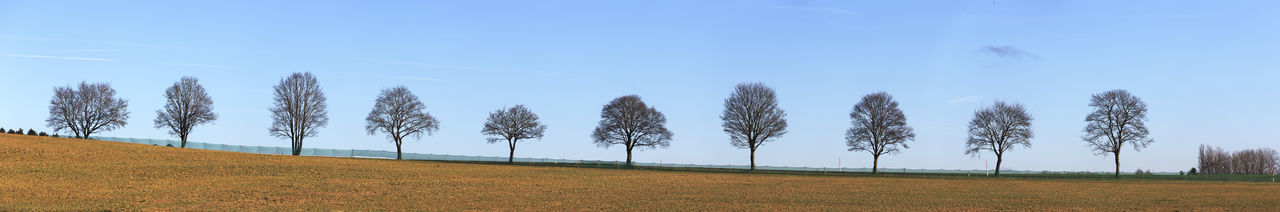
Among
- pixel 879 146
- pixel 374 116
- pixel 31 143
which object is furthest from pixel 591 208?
pixel 374 116

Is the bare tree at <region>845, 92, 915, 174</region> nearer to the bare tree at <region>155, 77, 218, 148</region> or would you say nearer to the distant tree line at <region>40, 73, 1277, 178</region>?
the distant tree line at <region>40, 73, 1277, 178</region>

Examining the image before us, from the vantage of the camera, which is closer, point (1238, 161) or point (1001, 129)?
point (1001, 129)

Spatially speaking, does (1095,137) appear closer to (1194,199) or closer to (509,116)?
(1194,199)

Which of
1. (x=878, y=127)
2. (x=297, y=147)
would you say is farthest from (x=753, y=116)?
(x=297, y=147)

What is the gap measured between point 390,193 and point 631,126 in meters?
56.6

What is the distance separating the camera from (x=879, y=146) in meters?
83.7

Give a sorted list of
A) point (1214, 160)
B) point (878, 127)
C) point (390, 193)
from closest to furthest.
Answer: point (390, 193), point (878, 127), point (1214, 160)

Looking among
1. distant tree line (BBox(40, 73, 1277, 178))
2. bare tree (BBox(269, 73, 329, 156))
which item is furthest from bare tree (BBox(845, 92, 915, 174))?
bare tree (BBox(269, 73, 329, 156))

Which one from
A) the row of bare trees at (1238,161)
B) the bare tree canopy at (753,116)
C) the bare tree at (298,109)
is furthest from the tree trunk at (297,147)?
the row of bare trees at (1238,161)

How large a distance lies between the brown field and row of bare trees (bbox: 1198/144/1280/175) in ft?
395

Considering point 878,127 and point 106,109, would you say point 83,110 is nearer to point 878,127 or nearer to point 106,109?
point 106,109

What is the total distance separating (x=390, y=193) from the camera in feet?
118

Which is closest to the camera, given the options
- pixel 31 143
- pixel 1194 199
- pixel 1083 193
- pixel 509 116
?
pixel 1194 199

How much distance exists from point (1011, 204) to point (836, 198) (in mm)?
6818
